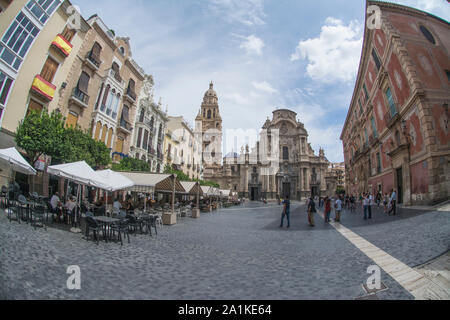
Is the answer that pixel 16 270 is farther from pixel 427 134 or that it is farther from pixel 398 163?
pixel 398 163

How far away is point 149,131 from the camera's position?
2781 cm

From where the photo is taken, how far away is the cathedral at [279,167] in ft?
173

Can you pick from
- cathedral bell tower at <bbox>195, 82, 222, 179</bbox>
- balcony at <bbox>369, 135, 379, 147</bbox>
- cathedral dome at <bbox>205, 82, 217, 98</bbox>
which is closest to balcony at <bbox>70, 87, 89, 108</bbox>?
balcony at <bbox>369, 135, 379, 147</bbox>

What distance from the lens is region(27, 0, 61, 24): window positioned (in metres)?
11.7

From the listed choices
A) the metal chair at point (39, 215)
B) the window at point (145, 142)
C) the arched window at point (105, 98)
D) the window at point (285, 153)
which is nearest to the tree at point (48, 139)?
the metal chair at point (39, 215)

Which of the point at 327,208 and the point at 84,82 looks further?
the point at 84,82

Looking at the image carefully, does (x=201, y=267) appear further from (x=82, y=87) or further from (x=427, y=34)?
(x=82, y=87)

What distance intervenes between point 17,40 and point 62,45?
386cm

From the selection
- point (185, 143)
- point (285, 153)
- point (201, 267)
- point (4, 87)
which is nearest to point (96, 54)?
point (4, 87)

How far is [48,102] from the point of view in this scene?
14555 millimetres

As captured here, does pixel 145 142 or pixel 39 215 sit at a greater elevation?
pixel 145 142

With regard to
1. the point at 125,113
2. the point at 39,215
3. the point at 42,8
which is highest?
the point at 42,8
